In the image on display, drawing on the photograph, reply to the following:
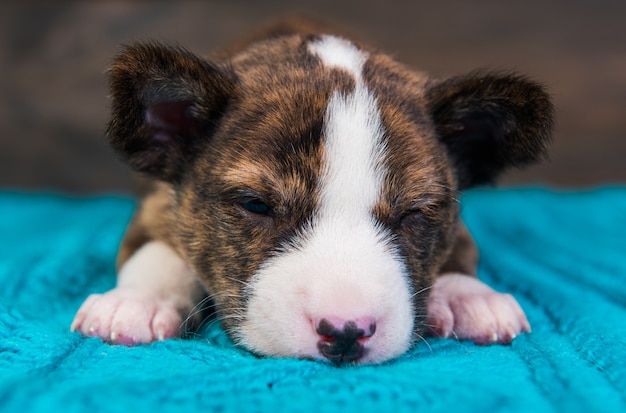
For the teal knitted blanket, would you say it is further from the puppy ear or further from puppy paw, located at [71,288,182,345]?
the puppy ear

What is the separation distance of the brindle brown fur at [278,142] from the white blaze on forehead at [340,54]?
44 millimetres

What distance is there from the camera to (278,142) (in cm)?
245

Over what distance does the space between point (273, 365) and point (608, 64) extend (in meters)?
4.90

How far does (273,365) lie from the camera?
2121mm

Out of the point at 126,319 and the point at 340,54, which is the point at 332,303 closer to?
the point at 126,319

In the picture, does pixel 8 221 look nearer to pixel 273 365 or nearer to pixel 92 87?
pixel 92 87

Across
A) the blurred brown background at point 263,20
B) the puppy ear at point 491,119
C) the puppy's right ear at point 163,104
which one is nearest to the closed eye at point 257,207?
the puppy's right ear at point 163,104

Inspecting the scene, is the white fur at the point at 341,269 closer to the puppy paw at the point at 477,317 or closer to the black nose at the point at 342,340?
the black nose at the point at 342,340

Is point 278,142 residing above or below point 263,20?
below

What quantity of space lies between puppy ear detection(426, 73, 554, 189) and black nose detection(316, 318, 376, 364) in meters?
1.04

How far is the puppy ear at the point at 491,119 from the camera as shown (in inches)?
107

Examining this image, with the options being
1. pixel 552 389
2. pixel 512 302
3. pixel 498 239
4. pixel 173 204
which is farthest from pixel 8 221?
pixel 552 389

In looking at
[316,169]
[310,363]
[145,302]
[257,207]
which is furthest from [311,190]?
[145,302]

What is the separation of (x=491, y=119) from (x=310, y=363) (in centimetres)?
128
